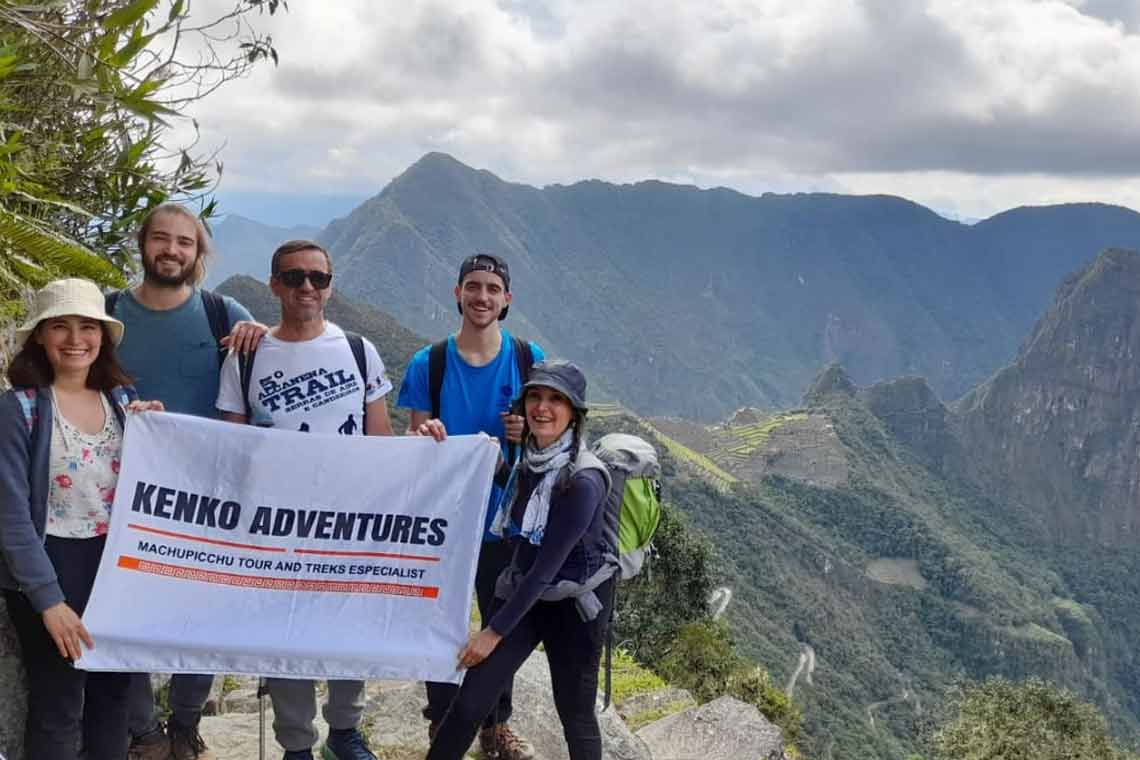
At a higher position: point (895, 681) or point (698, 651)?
point (698, 651)

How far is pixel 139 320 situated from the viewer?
4.15 m

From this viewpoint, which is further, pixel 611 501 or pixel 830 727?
pixel 830 727

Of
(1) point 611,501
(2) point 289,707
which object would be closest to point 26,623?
(2) point 289,707

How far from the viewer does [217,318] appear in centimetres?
432

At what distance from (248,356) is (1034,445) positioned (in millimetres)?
193770

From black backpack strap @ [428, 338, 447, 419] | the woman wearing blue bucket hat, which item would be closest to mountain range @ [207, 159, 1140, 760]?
the woman wearing blue bucket hat

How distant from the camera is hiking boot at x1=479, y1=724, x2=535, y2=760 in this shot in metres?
5.03

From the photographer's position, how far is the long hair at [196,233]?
13.7 ft

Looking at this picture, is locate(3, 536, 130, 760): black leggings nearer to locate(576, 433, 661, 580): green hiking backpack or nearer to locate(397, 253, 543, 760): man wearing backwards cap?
locate(397, 253, 543, 760): man wearing backwards cap

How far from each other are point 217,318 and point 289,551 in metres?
1.26

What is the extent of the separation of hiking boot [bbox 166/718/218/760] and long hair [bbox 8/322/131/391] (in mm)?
2005

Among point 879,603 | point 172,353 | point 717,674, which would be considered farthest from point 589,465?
point 879,603

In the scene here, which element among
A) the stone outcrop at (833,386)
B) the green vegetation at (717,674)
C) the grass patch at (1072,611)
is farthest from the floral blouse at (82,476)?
the stone outcrop at (833,386)

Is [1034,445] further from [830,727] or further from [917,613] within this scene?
[830,727]
